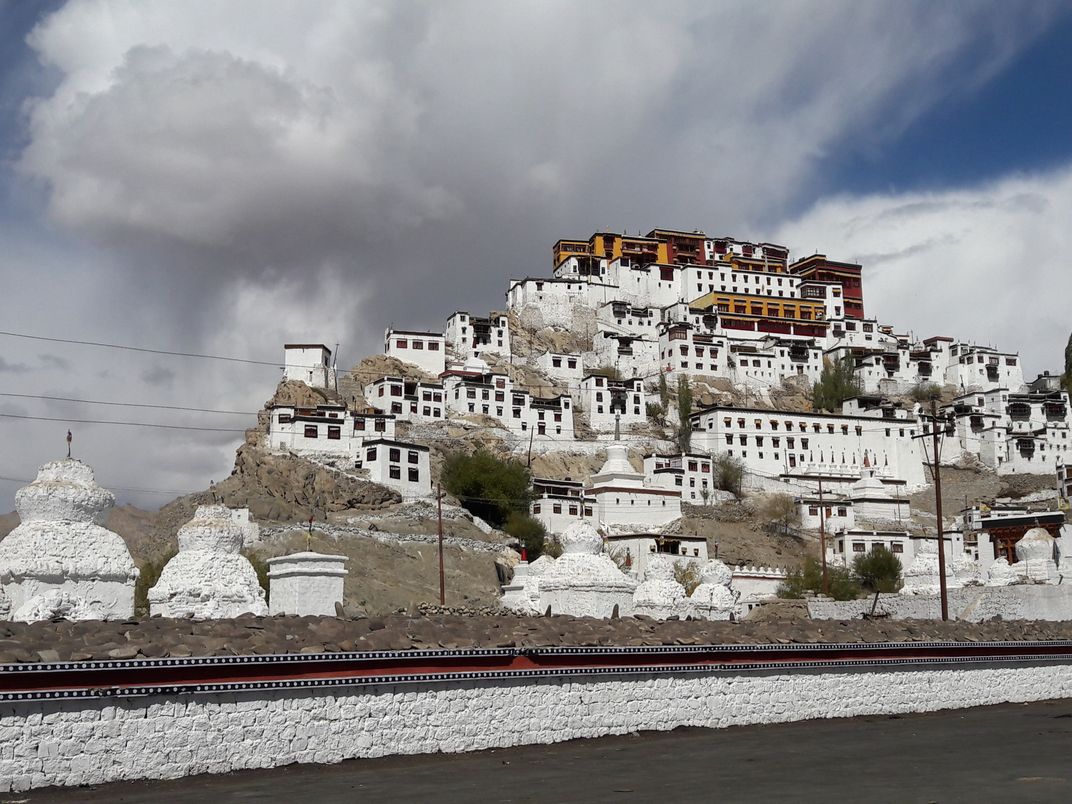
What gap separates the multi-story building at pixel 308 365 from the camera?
92.6 meters

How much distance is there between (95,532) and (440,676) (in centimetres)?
1262

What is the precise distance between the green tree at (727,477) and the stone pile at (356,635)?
234ft

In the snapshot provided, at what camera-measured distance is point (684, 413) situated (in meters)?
101

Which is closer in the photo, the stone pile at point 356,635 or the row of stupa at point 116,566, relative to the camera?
the stone pile at point 356,635

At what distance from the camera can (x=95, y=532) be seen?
24.2 m

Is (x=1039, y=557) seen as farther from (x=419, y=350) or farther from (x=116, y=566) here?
(x=419, y=350)

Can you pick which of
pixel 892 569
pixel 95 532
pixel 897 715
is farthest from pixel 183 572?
pixel 892 569

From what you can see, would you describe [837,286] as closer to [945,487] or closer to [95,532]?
[945,487]

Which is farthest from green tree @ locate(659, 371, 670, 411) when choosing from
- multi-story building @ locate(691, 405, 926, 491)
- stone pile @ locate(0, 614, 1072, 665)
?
stone pile @ locate(0, 614, 1072, 665)

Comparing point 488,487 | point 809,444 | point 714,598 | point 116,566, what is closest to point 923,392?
point 809,444

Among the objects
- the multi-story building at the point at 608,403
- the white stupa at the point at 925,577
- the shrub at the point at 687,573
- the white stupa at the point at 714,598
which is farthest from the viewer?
the multi-story building at the point at 608,403

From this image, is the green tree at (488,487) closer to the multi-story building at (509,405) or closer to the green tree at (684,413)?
the multi-story building at (509,405)

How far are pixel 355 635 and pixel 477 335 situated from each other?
299 feet

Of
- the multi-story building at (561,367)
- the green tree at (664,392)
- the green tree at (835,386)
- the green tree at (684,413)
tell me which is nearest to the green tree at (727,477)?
the green tree at (684,413)
